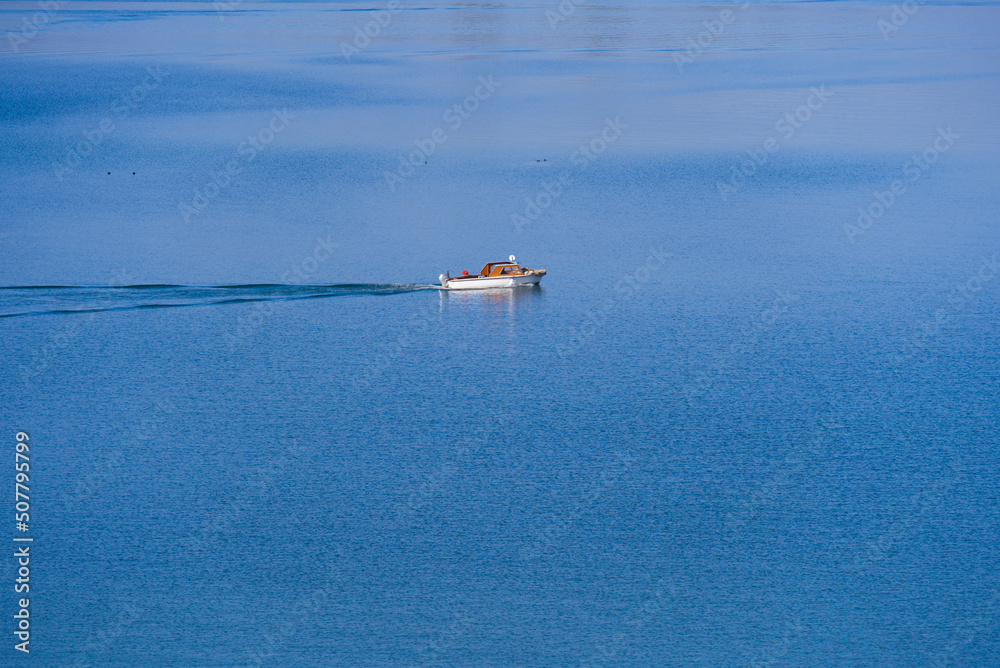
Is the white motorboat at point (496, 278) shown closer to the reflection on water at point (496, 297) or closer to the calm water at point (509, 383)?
the reflection on water at point (496, 297)

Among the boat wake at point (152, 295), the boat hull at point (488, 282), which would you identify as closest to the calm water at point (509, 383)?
the boat wake at point (152, 295)

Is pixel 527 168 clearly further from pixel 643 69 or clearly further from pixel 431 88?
pixel 643 69

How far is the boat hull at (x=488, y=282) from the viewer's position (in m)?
40.9

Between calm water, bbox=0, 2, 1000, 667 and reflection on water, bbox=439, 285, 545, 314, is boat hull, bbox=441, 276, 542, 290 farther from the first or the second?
calm water, bbox=0, 2, 1000, 667

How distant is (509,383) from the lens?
33.3m

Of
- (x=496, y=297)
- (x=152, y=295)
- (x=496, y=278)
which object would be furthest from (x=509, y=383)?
(x=152, y=295)

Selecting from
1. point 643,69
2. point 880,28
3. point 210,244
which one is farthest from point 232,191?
point 880,28

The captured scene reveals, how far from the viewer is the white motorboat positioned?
40906 millimetres

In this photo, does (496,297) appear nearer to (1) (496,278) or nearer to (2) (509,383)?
(1) (496,278)

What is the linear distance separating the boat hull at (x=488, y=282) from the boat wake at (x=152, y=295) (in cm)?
58

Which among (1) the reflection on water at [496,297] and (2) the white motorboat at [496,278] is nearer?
(1) the reflection on water at [496,297]

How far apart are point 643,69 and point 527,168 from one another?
2987cm

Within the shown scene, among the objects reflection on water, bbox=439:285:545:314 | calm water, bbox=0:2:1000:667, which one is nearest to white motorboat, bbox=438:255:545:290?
reflection on water, bbox=439:285:545:314

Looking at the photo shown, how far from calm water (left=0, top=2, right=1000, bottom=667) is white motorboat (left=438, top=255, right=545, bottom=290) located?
1.81ft
